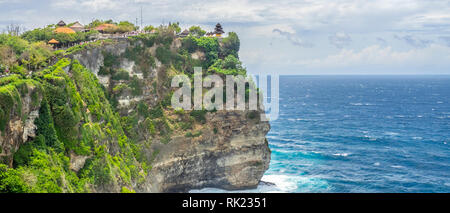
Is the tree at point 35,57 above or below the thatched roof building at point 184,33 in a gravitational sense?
below

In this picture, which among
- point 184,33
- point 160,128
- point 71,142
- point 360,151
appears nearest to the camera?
point 71,142

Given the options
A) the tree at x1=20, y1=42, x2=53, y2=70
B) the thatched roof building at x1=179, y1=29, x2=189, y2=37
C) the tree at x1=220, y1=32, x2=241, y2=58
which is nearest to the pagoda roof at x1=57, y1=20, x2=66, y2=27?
the thatched roof building at x1=179, y1=29, x2=189, y2=37

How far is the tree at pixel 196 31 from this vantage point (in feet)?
261

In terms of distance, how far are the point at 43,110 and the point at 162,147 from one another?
24.4 m

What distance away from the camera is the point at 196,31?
80062 mm

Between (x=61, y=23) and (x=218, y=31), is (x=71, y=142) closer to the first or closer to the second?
(x=61, y=23)

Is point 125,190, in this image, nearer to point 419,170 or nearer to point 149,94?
point 149,94

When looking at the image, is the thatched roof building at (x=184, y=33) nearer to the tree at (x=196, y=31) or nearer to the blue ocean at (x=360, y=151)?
the tree at (x=196, y=31)

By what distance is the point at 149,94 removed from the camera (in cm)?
6209

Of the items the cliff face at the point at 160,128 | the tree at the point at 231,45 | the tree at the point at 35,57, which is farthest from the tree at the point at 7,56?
the tree at the point at 231,45

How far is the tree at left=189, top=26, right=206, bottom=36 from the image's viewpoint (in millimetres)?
79694

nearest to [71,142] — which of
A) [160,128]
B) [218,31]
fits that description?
[160,128]

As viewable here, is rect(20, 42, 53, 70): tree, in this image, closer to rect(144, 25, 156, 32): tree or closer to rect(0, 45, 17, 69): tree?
rect(0, 45, 17, 69): tree
